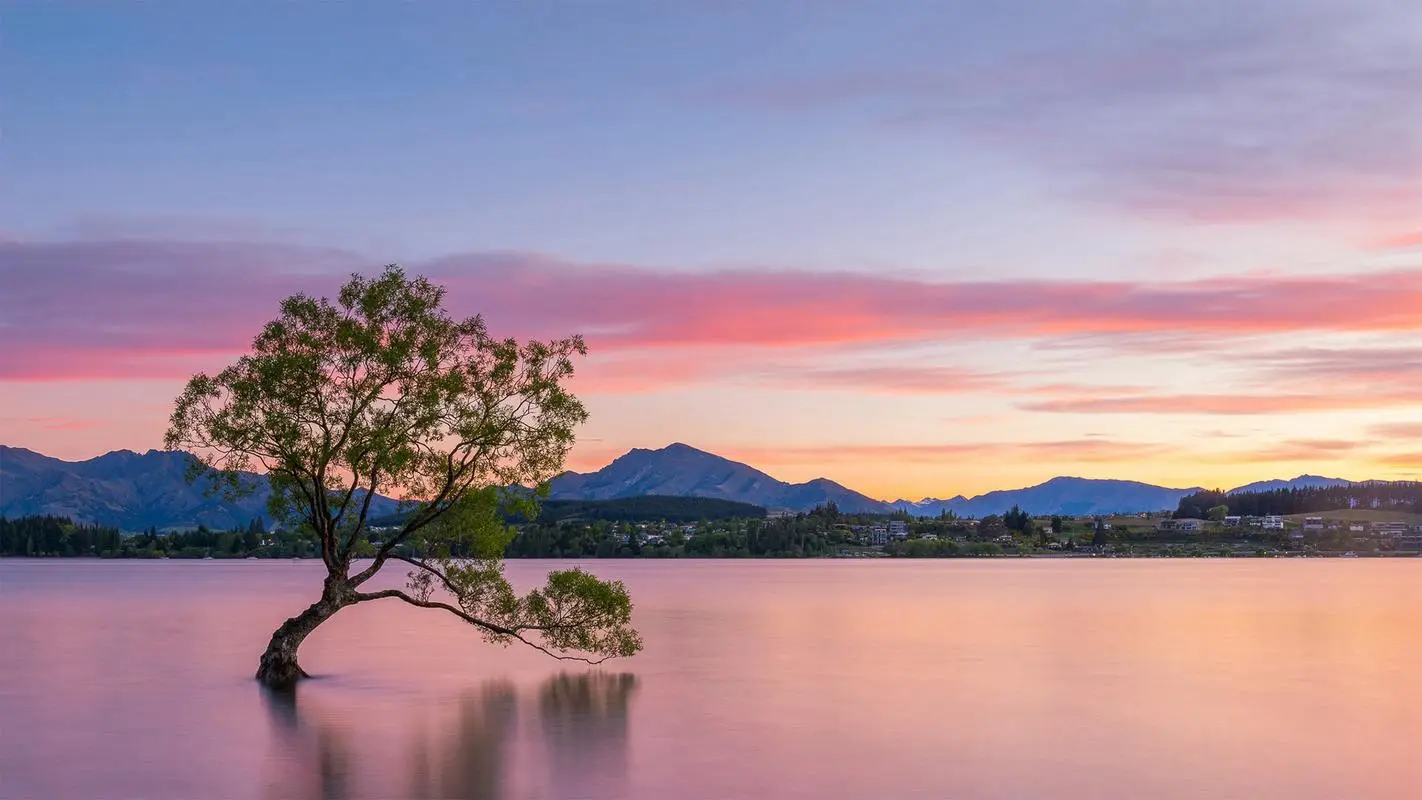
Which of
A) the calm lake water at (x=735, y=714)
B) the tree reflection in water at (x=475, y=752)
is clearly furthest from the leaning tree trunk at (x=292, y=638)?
the tree reflection in water at (x=475, y=752)

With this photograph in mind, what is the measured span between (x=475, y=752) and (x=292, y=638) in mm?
15766

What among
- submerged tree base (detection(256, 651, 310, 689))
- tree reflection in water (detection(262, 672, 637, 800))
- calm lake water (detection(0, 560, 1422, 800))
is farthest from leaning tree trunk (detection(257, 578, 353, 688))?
tree reflection in water (detection(262, 672, 637, 800))

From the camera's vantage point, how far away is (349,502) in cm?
4647

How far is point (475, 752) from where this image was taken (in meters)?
36.0

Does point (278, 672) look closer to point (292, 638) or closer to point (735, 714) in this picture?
point (292, 638)

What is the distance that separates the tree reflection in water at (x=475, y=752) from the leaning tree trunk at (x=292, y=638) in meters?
2.24

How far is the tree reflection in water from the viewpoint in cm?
3119

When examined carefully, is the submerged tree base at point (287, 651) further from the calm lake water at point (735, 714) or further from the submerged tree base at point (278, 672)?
the calm lake water at point (735, 714)

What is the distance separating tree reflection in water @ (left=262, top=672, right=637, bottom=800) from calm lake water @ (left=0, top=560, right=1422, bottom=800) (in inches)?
5.2

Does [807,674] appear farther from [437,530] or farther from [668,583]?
[668,583]

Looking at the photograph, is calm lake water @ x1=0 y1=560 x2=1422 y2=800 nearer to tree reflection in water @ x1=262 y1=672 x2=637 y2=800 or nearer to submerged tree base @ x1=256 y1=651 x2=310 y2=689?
tree reflection in water @ x1=262 y1=672 x2=637 y2=800

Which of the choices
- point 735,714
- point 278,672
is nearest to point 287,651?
point 278,672

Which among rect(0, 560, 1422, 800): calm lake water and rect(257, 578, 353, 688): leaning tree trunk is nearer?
rect(0, 560, 1422, 800): calm lake water

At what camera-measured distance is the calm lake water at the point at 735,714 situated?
3275cm
